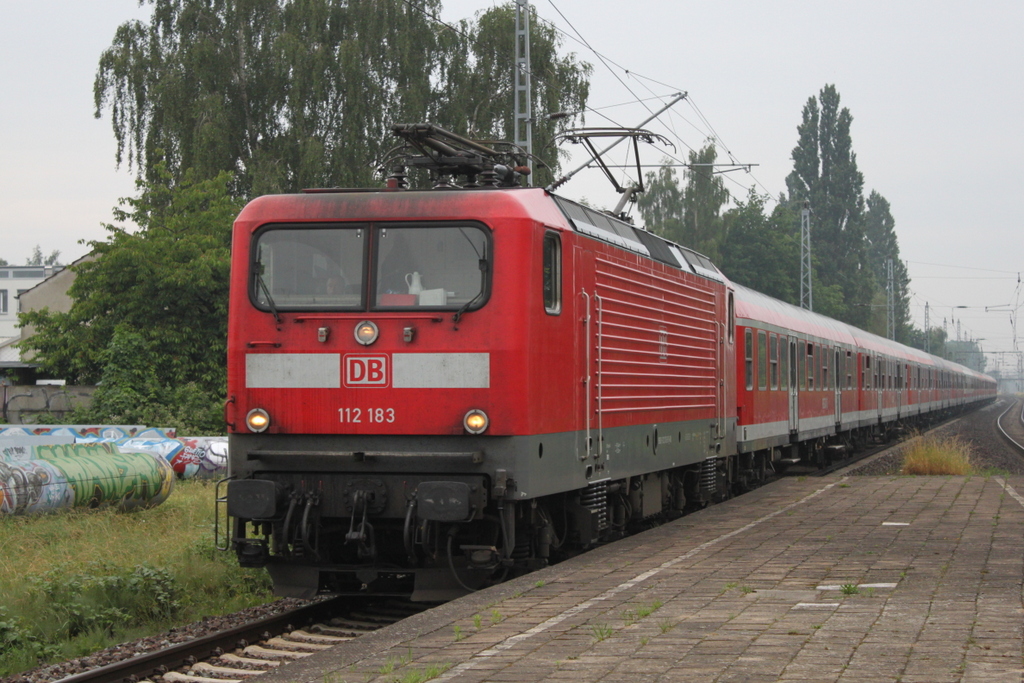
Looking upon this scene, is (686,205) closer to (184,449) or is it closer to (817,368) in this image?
(817,368)

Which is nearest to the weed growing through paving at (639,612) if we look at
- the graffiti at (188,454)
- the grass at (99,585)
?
the grass at (99,585)

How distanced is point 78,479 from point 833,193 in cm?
6532

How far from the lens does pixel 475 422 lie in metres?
8.49

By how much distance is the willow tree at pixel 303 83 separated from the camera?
3269cm

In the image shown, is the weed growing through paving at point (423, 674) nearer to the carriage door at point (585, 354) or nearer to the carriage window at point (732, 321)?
the carriage door at point (585, 354)

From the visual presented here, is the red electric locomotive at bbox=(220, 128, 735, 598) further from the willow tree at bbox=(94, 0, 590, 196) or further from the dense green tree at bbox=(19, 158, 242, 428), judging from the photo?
the willow tree at bbox=(94, 0, 590, 196)

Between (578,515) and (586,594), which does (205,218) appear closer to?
(578,515)

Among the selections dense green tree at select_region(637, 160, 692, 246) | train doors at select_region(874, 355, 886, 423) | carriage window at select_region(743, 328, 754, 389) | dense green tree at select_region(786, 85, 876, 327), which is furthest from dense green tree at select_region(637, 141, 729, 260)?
carriage window at select_region(743, 328, 754, 389)

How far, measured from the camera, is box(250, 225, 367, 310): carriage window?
348 inches

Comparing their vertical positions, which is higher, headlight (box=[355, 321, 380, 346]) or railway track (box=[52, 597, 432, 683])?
headlight (box=[355, 321, 380, 346])

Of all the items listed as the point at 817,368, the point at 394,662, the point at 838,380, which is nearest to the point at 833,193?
A: the point at 838,380

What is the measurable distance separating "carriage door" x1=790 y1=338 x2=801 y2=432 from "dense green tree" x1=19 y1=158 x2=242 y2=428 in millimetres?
13654

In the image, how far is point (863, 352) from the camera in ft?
98.9

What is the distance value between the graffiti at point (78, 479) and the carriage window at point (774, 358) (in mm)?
9063
